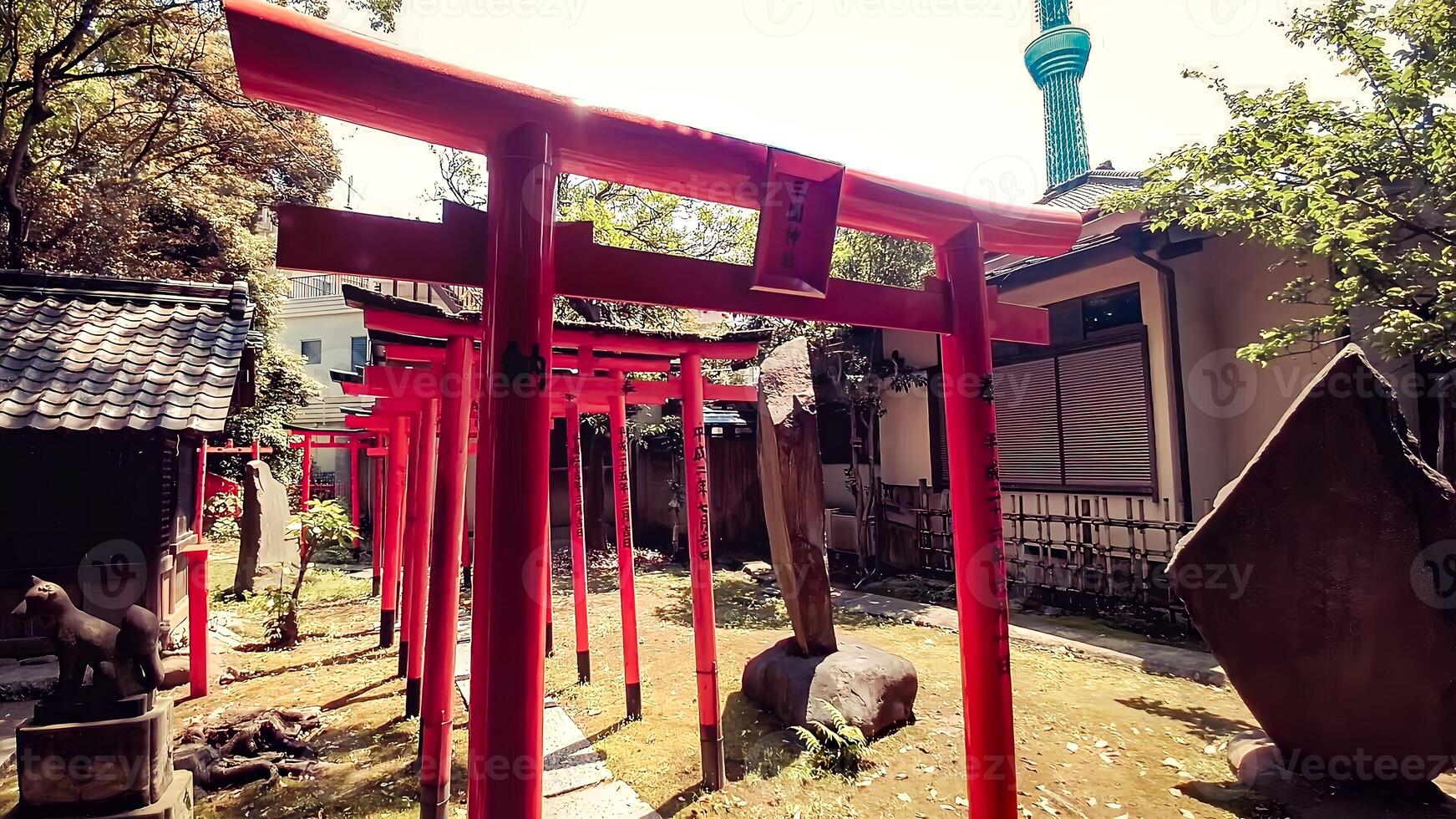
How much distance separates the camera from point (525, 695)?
88.8 inches

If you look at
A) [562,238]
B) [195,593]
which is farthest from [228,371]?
[562,238]

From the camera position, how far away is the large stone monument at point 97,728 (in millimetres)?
3666

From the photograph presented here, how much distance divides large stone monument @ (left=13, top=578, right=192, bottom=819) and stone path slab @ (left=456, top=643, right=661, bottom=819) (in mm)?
1782

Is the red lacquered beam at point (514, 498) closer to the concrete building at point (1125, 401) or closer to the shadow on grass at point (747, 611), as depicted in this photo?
Result: the shadow on grass at point (747, 611)

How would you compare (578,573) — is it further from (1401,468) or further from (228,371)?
(1401,468)

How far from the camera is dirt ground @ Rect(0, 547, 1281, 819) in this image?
4602 millimetres

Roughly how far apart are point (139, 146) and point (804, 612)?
14877 millimetres

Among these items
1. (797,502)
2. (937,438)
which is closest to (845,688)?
(797,502)

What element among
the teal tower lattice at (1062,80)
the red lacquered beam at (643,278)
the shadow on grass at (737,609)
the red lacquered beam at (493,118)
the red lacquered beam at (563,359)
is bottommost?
the shadow on grass at (737,609)

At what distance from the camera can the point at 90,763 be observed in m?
3.67

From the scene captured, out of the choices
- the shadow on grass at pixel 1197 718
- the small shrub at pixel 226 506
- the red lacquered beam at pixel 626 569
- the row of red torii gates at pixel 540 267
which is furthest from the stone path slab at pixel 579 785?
the small shrub at pixel 226 506

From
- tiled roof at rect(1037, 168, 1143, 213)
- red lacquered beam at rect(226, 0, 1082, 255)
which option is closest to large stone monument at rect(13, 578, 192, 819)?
red lacquered beam at rect(226, 0, 1082, 255)

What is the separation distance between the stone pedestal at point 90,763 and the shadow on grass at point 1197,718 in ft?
24.8

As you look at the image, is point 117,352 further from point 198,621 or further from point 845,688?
point 845,688
